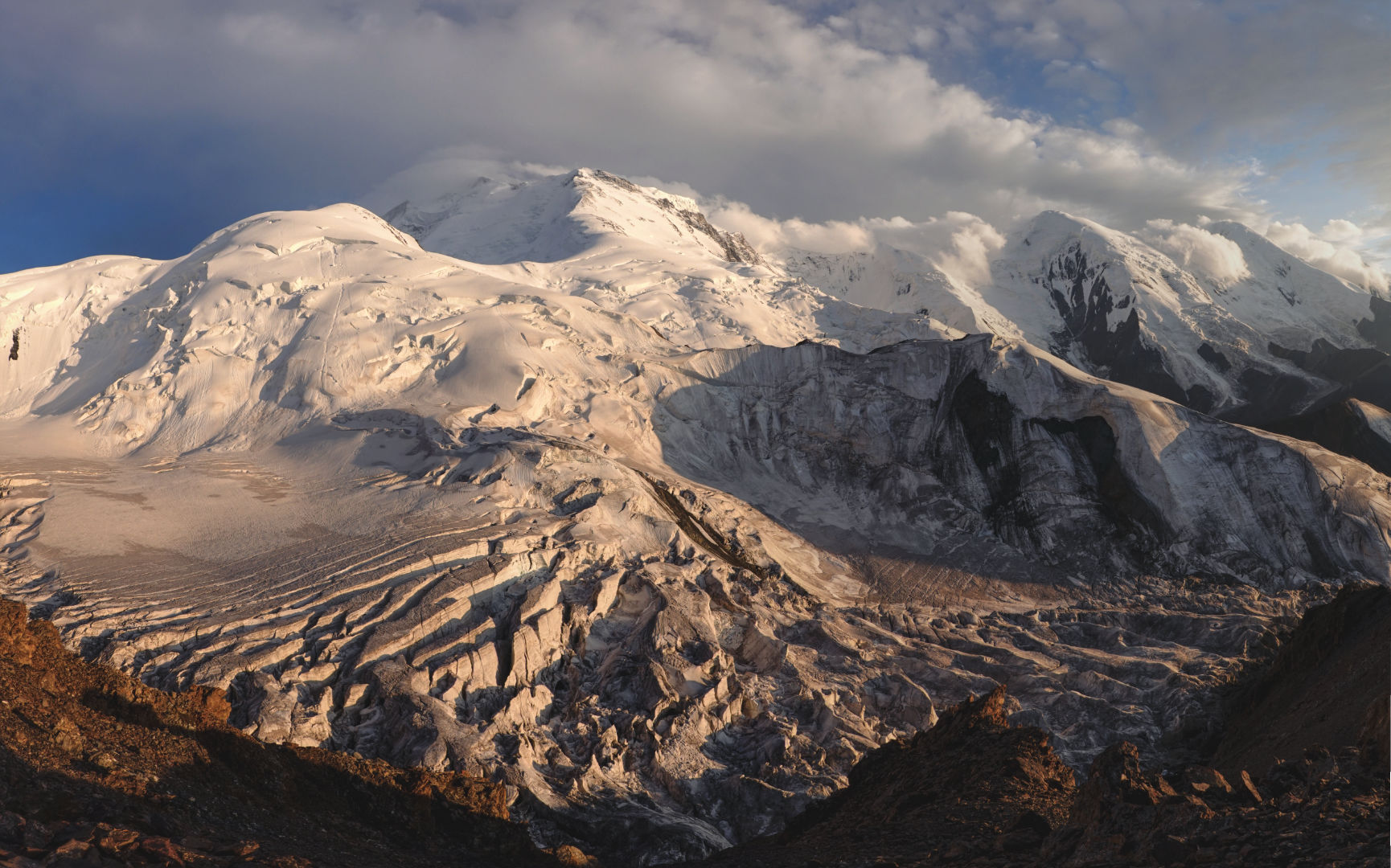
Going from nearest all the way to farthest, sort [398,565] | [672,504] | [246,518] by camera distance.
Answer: [398,565] < [246,518] < [672,504]

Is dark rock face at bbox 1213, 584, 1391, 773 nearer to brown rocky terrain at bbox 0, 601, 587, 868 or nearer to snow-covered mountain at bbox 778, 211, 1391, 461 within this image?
brown rocky terrain at bbox 0, 601, 587, 868

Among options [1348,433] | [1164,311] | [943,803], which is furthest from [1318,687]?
[1164,311]

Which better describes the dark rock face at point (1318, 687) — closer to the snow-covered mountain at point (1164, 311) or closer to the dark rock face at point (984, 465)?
the dark rock face at point (984, 465)

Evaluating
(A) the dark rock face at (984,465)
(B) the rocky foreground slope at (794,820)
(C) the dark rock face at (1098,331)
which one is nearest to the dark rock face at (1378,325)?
(C) the dark rock face at (1098,331)

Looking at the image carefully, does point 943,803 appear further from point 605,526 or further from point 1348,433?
point 1348,433

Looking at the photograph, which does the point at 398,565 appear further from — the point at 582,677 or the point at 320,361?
the point at 320,361

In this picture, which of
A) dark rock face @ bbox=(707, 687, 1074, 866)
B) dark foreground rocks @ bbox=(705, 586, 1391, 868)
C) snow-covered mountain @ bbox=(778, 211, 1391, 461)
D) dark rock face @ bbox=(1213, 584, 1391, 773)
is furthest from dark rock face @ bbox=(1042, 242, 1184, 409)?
dark rock face @ bbox=(707, 687, 1074, 866)

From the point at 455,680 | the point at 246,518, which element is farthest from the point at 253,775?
the point at 246,518
